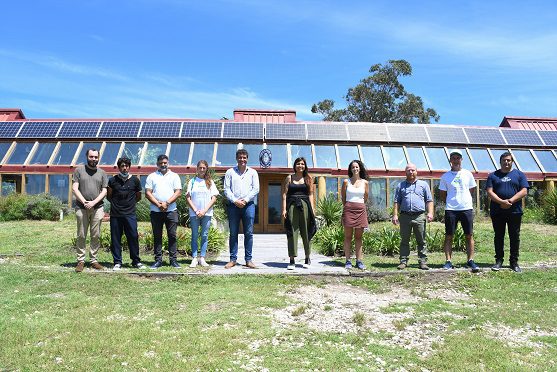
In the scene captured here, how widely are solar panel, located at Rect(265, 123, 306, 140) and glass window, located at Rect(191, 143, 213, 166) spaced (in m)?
2.38

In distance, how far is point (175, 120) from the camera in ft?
68.7

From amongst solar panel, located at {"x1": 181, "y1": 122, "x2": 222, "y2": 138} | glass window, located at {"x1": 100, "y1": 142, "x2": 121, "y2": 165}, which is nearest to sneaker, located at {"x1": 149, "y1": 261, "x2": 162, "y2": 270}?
glass window, located at {"x1": 100, "y1": 142, "x2": 121, "y2": 165}

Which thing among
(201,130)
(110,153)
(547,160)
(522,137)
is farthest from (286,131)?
(547,160)

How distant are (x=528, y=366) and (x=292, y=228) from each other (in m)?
4.63

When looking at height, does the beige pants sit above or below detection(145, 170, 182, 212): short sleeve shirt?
below

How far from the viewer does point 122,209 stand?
793 cm

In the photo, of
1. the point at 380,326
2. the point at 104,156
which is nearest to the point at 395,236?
the point at 380,326

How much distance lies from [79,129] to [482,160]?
17.1 m

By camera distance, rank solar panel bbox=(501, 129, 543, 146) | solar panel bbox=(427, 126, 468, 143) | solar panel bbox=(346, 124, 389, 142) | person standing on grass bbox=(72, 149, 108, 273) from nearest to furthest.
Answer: person standing on grass bbox=(72, 149, 108, 273)
solar panel bbox=(346, 124, 389, 142)
solar panel bbox=(427, 126, 468, 143)
solar panel bbox=(501, 129, 543, 146)

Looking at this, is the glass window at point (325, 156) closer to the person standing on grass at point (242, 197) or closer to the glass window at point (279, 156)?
the glass window at point (279, 156)

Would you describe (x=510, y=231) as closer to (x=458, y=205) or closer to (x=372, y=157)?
(x=458, y=205)

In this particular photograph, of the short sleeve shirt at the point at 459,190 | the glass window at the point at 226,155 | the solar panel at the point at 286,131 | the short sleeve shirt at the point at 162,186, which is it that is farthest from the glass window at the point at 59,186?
the short sleeve shirt at the point at 459,190

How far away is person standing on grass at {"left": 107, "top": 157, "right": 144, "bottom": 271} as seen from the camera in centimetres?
792

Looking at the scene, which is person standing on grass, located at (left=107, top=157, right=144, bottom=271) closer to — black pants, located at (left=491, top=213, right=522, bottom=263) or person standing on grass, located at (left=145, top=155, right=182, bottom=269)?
person standing on grass, located at (left=145, top=155, right=182, bottom=269)
